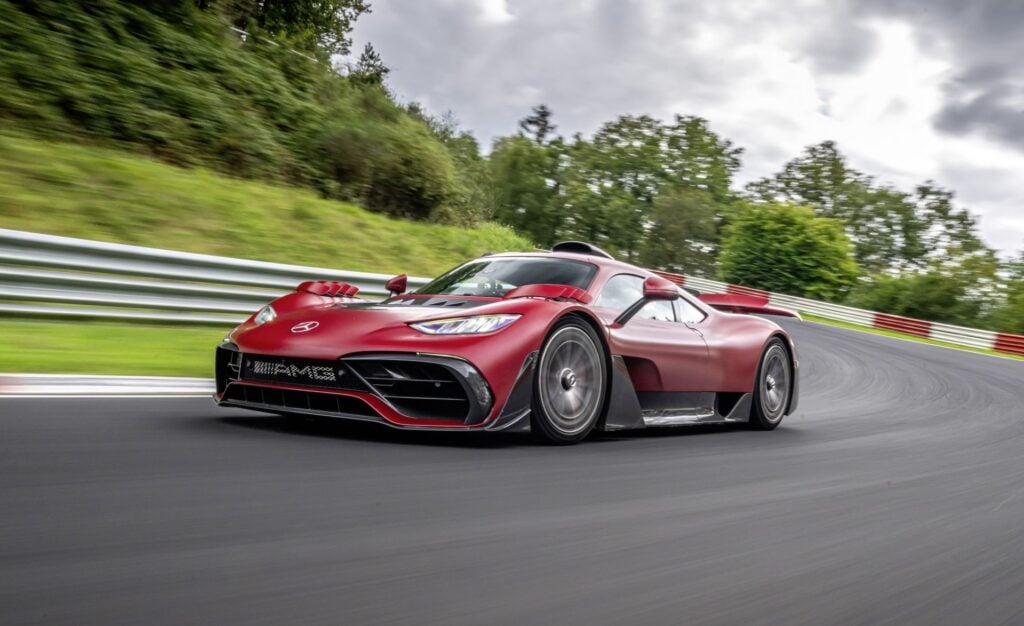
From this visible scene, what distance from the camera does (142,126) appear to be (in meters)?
14.3

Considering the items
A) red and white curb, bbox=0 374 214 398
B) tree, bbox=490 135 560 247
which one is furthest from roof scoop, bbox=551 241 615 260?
tree, bbox=490 135 560 247

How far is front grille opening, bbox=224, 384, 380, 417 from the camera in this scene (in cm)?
478

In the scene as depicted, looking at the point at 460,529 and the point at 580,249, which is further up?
the point at 580,249

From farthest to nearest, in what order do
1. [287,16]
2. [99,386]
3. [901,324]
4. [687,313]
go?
[901,324] → [287,16] → [687,313] → [99,386]

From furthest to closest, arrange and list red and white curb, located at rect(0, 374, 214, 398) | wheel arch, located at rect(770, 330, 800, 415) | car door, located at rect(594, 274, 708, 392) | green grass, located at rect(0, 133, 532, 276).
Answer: green grass, located at rect(0, 133, 532, 276)
wheel arch, located at rect(770, 330, 800, 415)
car door, located at rect(594, 274, 708, 392)
red and white curb, located at rect(0, 374, 214, 398)

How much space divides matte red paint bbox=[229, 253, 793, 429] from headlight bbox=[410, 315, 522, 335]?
0.04 m

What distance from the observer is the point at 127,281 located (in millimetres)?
8938

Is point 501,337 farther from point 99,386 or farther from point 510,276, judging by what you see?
point 99,386

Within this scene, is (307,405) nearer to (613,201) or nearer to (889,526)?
(889,526)

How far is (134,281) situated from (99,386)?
312 centimetres

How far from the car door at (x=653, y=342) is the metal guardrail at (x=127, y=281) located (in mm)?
4501

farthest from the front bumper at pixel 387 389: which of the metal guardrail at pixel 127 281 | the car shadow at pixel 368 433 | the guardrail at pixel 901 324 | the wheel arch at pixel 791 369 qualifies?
the guardrail at pixel 901 324

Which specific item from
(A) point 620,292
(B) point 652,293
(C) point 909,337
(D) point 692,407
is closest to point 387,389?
(A) point 620,292

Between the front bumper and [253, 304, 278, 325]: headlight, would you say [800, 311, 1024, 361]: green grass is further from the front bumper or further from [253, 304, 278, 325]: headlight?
the front bumper
